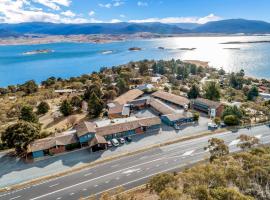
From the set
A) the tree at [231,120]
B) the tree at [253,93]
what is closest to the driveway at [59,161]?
the tree at [231,120]

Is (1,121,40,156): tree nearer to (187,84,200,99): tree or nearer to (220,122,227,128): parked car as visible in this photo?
(220,122,227,128): parked car

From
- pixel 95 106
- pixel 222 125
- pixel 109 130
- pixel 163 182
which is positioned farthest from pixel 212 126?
pixel 163 182

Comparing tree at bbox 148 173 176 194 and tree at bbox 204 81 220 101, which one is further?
tree at bbox 204 81 220 101

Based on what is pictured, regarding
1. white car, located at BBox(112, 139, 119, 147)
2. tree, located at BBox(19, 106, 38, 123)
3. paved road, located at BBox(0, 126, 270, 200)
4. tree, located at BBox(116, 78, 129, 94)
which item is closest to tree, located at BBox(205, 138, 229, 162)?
paved road, located at BBox(0, 126, 270, 200)

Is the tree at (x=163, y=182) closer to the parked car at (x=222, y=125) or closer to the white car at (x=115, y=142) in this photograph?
the white car at (x=115, y=142)

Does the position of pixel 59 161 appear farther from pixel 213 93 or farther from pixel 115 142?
pixel 213 93

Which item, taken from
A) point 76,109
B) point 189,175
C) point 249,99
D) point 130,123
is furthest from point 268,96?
point 189,175

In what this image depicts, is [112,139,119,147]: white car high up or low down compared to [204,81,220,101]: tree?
down
